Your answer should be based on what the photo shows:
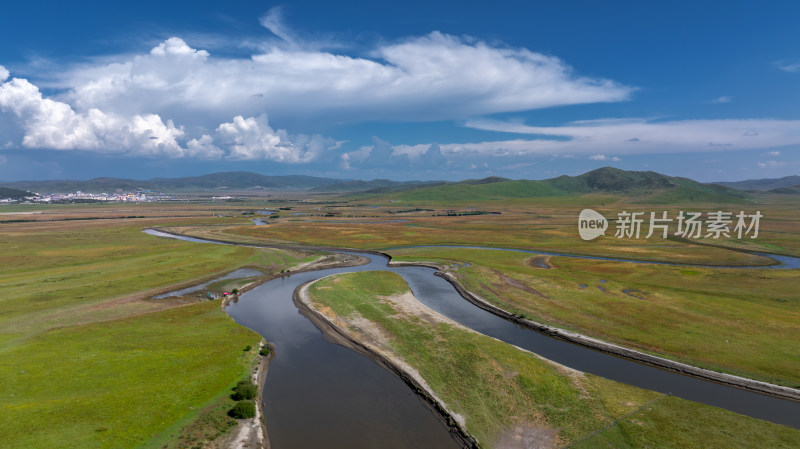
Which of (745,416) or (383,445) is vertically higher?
(745,416)

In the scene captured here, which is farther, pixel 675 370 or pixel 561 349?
pixel 561 349

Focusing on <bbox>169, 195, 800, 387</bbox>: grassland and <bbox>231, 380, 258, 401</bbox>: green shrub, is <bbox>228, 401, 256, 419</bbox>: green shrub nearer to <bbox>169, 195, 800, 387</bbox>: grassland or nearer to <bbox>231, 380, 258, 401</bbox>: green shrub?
<bbox>231, 380, 258, 401</bbox>: green shrub

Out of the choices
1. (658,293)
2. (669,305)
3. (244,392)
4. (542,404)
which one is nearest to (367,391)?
(244,392)

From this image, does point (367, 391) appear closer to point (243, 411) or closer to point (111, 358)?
point (243, 411)

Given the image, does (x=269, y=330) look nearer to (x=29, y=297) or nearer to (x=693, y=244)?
(x=29, y=297)

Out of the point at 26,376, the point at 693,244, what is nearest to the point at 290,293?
the point at 26,376

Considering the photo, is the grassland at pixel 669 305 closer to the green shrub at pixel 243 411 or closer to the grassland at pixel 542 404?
the grassland at pixel 542 404

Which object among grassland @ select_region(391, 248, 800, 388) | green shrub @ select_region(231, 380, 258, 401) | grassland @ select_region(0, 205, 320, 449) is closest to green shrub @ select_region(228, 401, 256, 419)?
grassland @ select_region(0, 205, 320, 449)
